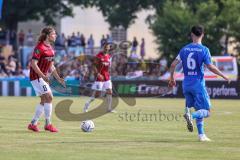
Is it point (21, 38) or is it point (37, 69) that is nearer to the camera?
point (37, 69)

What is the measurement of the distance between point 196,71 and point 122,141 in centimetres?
191

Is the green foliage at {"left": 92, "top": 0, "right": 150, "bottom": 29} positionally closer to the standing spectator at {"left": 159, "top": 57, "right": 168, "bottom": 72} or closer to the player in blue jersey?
the standing spectator at {"left": 159, "top": 57, "right": 168, "bottom": 72}

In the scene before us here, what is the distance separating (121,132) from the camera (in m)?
17.6

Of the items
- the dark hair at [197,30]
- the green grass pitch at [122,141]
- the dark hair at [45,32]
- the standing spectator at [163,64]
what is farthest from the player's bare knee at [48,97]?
the standing spectator at [163,64]

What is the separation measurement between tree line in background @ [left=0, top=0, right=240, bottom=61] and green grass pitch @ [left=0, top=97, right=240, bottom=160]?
29.8 m

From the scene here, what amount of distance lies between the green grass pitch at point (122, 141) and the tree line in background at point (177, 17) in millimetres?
29807

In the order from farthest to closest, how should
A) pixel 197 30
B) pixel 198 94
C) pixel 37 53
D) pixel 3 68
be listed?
1. pixel 3 68
2. pixel 37 53
3. pixel 198 94
4. pixel 197 30

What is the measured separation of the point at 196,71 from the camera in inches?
615

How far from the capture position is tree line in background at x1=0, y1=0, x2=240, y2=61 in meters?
52.2

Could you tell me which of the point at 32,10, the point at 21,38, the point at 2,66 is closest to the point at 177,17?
the point at 32,10

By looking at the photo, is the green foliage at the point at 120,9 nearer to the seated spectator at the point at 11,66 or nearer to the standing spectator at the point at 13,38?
the standing spectator at the point at 13,38

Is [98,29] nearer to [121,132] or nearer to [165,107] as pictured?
[165,107]

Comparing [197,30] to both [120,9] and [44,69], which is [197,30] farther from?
[120,9]

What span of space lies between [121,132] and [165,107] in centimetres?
1193
